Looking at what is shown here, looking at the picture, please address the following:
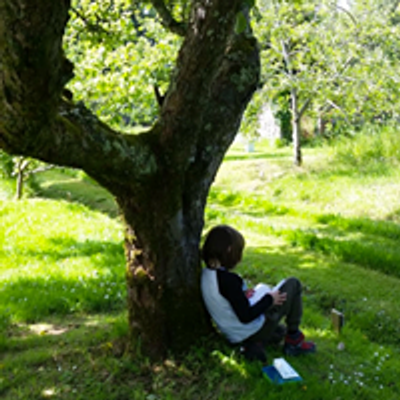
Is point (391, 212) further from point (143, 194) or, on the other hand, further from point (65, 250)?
point (143, 194)

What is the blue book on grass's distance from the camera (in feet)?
11.8

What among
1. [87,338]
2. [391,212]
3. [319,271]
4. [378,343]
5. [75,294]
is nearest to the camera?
[87,338]

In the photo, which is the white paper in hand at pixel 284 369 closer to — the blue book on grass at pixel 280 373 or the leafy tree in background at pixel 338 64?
the blue book on grass at pixel 280 373

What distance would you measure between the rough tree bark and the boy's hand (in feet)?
2.04

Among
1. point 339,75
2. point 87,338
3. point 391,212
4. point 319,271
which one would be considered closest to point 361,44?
point 339,75

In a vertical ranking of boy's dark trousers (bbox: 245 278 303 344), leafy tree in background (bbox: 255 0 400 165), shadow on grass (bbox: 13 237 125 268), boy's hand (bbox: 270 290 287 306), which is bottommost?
shadow on grass (bbox: 13 237 125 268)

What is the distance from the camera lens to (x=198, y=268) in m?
3.98

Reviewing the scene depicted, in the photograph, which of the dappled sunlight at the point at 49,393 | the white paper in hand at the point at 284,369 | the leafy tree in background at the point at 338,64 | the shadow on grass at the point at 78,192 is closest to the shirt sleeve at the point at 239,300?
the white paper in hand at the point at 284,369

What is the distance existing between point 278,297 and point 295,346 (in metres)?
0.59

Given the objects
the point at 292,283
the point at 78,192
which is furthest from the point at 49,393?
the point at 78,192

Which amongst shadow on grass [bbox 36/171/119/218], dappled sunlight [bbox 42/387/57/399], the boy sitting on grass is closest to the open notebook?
the boy sitting on grass

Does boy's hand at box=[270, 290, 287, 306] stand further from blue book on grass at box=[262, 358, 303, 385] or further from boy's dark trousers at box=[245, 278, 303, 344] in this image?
blue book on grass at box=[262, 358, 303, 385]

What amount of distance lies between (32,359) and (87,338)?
52 cm

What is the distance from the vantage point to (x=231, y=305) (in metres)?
3.85
